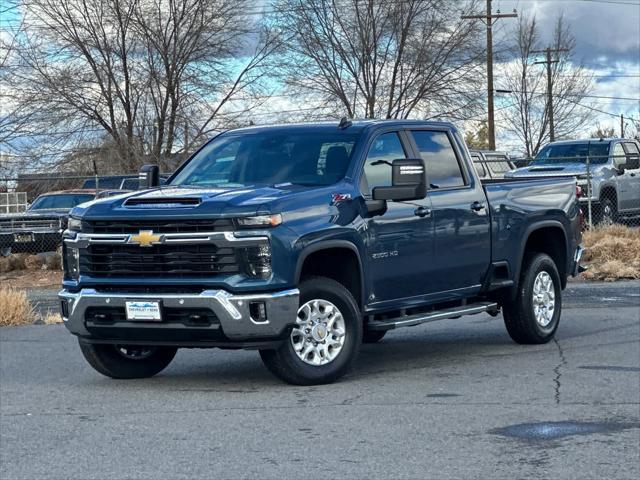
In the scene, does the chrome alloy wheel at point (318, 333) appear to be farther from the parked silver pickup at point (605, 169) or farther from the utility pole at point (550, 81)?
the utility pole at point (550, 81)

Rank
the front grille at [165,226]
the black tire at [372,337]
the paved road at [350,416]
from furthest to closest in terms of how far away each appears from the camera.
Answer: the black tire at [372,337], the front grille at [165,226], the paved road at [350,416]

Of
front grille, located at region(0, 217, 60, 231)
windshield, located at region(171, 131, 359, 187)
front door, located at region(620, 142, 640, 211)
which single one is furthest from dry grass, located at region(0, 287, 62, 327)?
front door, located at region(620, 142, 640, 211)

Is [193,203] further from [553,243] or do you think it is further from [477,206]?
[553,243]

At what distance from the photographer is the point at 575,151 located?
90.4ft

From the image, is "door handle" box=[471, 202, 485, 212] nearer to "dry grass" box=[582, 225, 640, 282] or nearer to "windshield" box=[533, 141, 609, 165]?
"dry grass" box=[582, 225, 640, 282]

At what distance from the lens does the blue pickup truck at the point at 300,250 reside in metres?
9.15

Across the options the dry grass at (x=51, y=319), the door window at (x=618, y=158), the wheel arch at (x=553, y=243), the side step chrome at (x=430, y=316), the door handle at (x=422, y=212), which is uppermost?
the door window at (x=618, y=158)

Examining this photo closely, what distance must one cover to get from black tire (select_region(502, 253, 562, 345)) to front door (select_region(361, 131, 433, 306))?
153 cm

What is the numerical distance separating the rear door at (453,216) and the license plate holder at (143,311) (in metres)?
2.58

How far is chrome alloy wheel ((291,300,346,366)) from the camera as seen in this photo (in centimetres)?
947

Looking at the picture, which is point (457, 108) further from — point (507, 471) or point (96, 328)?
Result: point (507, 471)

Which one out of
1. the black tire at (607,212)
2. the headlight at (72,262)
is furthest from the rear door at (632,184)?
the headlight at (72,262)

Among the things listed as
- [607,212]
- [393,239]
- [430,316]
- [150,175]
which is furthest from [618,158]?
[393,239]

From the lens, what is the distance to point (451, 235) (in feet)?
35.4
